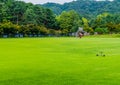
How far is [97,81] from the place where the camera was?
33.2 ft

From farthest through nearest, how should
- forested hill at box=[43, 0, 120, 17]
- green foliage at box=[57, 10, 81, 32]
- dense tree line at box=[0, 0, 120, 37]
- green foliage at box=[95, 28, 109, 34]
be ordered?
forested hill at box=[43, 0, 120, 17] → green foliage at box=[57, 10, 81, 32] → dense tree line at box=[0, 0, 120, 37] → green foliage at box=[95, 28, 109, 34]

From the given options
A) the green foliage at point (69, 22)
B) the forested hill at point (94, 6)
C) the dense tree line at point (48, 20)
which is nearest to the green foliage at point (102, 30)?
the dense tree line at point (48, 20)

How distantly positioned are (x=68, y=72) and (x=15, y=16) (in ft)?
334

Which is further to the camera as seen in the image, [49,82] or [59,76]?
[59,76]

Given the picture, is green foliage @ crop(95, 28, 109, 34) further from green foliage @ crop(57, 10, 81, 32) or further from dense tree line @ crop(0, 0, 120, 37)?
green foliage @ crop(57, 10, 81, 32)

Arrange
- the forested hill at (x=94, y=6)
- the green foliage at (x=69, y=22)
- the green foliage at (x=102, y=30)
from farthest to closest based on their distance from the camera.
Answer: the forested hill at (x=94, y=6) → the green foliage at (x=69, y=22) → the green foliage at (x=102, y=30)

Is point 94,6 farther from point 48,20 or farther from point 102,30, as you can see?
point 102,30

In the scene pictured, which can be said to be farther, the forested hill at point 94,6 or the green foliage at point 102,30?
the forested hill at point 94,6

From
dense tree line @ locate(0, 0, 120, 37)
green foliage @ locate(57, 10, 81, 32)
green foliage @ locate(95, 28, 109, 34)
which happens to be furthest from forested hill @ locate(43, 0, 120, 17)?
green foliage @ locate(95, 28, 109, 34)

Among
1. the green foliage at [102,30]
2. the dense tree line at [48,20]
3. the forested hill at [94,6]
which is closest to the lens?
the green foliage at [102,30]

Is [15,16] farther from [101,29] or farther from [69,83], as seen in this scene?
[69,83]

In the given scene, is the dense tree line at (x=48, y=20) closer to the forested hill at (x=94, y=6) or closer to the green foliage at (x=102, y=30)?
the green foliage at (x=102, y=30)

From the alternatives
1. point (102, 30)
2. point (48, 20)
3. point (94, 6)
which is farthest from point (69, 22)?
point (94, 6)

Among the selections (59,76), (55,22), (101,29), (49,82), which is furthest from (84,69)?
(55,22)
